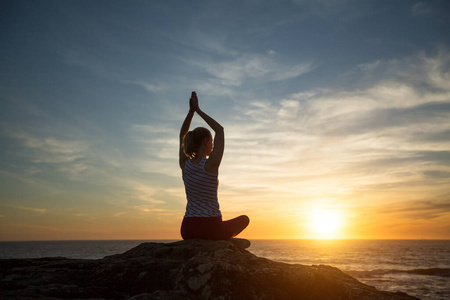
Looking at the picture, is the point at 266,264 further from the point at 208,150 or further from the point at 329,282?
the point at 208,150

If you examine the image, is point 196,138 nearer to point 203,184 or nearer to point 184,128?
point 203,184

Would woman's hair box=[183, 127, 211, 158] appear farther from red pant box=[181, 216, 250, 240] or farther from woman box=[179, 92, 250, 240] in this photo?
red pant box=[181, 216, 250, 240]

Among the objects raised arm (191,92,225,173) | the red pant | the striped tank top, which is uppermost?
raised arm (191,92,225,173)

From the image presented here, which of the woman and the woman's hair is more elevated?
the woman's hair

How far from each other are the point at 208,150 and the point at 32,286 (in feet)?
9.13

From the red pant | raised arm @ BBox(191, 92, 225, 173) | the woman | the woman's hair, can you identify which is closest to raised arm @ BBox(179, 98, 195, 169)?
the woman

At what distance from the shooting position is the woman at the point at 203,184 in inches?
173

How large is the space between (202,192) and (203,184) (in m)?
0.13

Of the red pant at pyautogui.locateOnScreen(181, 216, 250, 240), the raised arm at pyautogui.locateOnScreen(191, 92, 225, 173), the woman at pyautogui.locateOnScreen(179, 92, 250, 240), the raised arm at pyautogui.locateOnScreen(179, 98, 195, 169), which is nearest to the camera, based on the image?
the raised arm at pyautogui.locateOnScreen(191, 92, 225, 173)

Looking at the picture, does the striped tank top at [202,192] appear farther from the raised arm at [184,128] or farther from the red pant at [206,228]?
the raised arm at [184,128]

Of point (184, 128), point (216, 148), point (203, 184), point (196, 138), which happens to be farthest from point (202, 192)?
point (184, 128)

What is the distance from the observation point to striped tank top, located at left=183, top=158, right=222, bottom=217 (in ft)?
14.6

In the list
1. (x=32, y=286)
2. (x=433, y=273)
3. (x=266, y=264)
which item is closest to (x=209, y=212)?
(x=266, y=264)

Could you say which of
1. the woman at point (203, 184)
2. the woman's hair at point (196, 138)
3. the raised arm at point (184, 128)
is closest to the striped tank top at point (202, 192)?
the woman at point (203, 184)
